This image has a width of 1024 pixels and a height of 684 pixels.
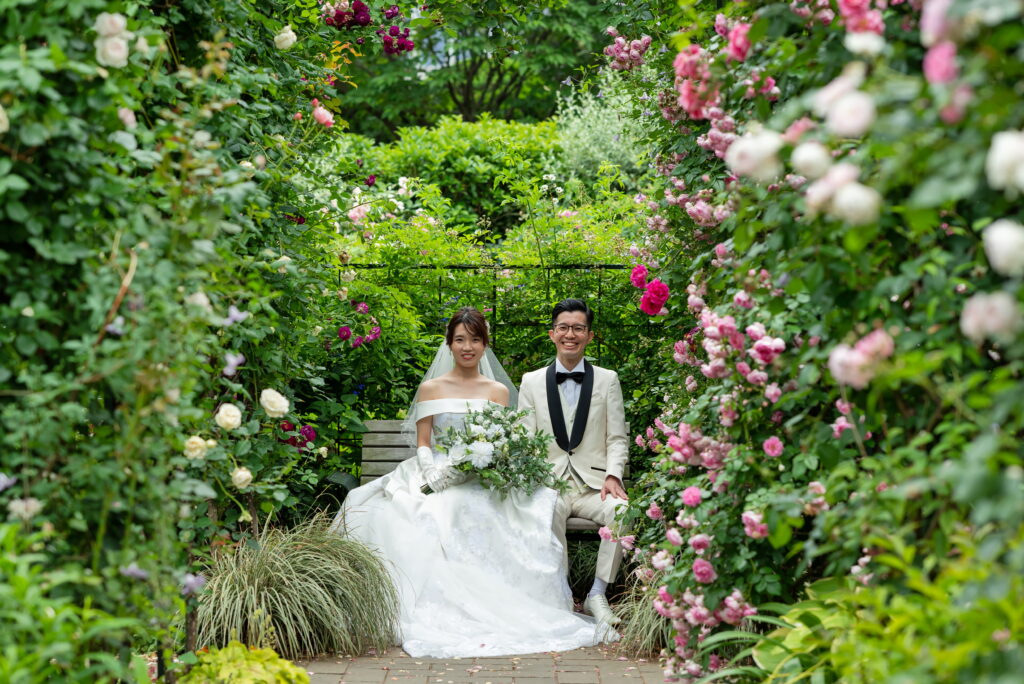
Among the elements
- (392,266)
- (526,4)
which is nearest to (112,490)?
(526,4)

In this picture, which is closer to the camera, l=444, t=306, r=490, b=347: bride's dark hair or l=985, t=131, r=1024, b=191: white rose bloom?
l=985, t=131, r=1024, b=191: white rose bloom

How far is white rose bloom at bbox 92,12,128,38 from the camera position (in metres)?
2.46

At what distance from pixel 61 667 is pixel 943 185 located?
7.34 feet

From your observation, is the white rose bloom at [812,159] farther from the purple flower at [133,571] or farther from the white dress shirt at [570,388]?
the white dress shirt at [570,388]

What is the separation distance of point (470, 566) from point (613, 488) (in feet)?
3.01

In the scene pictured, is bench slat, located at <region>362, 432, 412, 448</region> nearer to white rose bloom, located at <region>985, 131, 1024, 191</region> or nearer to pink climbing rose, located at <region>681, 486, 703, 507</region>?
pink climbing rose, located at <region>681, 486, 703, 507</region>

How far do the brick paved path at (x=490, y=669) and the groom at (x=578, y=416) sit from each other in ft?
3.96

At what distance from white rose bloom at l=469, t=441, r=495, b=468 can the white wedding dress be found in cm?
17

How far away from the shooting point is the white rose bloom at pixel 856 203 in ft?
5.61

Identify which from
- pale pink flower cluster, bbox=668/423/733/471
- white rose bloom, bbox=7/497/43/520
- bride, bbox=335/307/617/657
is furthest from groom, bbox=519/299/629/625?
white rose bloom, bbox=7/497/43/520

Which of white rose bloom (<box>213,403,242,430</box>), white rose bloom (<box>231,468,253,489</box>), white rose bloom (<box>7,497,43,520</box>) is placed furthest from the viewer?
white rose bloom (<box>231,468,253,489</box>)

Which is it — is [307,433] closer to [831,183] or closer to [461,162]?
[831,183]

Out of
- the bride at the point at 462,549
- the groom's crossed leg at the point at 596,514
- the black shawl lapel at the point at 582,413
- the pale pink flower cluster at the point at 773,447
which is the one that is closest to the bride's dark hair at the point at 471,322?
the bride at the point at 462,549

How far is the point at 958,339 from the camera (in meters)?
2.21
